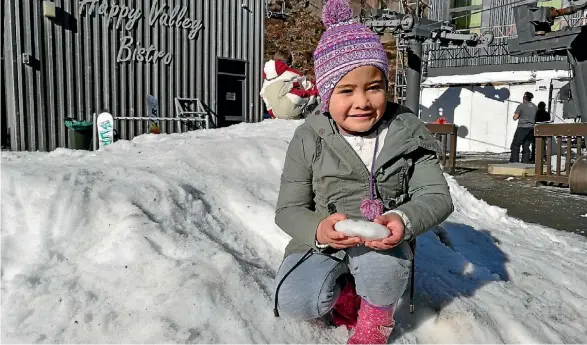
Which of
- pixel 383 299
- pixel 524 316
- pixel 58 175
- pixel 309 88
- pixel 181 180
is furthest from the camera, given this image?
pixel 309 88

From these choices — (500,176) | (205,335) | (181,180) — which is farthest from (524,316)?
(500,176)

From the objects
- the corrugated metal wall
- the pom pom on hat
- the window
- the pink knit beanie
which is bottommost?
Answer: the pink knit beanie

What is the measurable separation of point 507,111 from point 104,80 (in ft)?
43.1

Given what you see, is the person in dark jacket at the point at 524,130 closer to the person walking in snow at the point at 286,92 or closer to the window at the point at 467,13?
the person walking in snow at the point at 286,92

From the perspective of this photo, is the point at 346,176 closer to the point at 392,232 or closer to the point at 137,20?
the point at 392,232

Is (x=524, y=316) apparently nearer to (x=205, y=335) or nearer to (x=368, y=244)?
(x=368, y=244)

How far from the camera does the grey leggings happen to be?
2031 millimetres

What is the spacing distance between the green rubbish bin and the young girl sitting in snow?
28.5 feet

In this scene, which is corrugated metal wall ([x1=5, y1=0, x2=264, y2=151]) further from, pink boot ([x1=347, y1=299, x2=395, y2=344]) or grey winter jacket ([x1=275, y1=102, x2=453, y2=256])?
pink boot ([x1=347, y1=299, x2=395, y2=344])

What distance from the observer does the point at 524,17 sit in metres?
10.4

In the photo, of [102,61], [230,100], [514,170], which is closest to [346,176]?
[514,170]

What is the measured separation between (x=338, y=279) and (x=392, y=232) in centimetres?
45

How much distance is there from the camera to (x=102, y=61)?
34.3 feet

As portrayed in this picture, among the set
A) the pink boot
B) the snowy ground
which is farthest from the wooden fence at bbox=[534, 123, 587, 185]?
the pink boot
